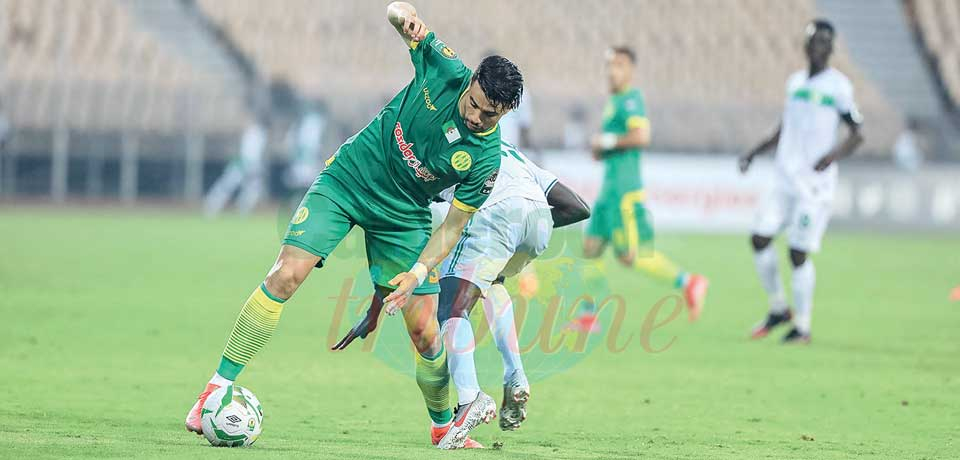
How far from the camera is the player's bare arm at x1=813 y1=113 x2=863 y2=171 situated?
11164mm

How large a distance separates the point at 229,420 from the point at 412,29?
184 centimetres

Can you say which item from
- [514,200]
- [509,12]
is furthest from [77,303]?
[509,12]

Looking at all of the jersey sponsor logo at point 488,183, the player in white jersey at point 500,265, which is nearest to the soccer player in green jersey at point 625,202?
the player in white jersey at point 500,265

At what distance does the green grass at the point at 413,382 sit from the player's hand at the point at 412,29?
1.79 metres

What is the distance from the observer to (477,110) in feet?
19.6

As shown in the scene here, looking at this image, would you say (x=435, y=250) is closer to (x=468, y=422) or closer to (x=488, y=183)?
(x=488, y=183)

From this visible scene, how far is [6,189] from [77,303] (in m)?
16.6

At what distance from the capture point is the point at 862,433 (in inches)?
281

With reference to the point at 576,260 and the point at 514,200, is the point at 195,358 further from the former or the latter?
the point at 576,260

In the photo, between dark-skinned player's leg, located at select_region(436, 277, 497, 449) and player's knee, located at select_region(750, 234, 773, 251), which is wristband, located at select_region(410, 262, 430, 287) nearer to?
dark-skinned player's leg, located at select_region(436, 277, 497, 449)

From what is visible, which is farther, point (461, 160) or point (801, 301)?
point (801, 301)

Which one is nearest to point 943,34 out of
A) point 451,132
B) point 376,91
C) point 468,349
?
point 376,91

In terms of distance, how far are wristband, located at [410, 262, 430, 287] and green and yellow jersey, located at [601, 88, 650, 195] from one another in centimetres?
627

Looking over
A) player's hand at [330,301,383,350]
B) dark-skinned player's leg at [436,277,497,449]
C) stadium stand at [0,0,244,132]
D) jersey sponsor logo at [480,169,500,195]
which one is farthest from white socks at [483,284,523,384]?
stadium stand at [0,0,244,132]
